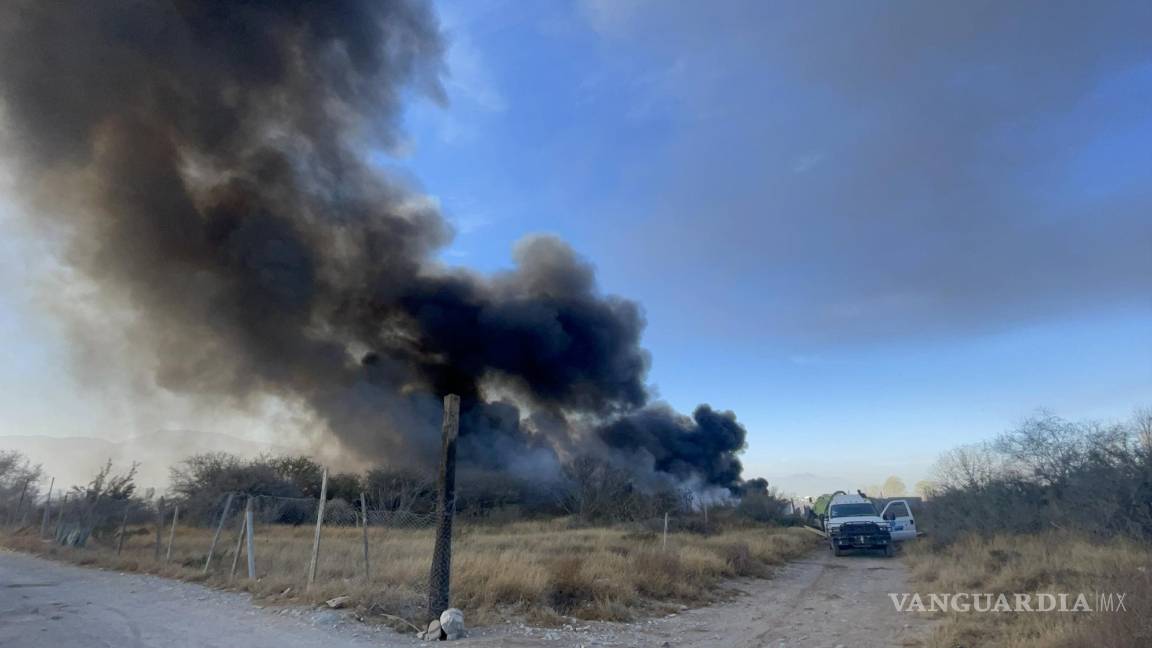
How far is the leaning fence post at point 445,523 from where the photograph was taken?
25.7 feet

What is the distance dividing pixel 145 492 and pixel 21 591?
19.3 meters

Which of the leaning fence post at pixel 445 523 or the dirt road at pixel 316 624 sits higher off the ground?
the leaning fence post at pixel 445 523

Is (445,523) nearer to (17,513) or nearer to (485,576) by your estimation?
(485,576)

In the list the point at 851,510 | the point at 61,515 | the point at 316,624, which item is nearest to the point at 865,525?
the point at 851,510

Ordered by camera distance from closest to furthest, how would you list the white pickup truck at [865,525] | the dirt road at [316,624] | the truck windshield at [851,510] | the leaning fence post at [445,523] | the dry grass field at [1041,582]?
the dry grass field at [1041,582] → the dirt road at [316,624] → the leaning fence post at [445,523] → the white pickup truck at [865,525] → the truck windshield at [851,510]

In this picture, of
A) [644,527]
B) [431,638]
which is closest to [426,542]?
[431,638]

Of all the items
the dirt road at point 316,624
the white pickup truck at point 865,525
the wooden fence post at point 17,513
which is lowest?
the dirt road at point 316,624

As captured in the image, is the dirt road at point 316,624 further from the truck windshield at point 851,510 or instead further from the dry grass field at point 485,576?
the truck windshield at point 851,510

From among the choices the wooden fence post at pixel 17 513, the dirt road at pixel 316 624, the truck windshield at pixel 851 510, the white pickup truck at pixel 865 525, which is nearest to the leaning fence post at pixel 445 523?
the dirt road at pixel 316 624

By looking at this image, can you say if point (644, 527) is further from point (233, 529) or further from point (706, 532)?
point (233, 529)

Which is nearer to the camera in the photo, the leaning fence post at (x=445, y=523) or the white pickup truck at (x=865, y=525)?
the leaning fence post at (x=445, y=523)

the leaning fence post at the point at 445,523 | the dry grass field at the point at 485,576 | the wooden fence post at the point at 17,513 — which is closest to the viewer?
the leaning fence post at the point at 445,523

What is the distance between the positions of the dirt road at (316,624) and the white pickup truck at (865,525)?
24.5ft

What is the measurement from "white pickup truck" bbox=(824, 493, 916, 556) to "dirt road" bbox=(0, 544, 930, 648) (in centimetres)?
746
